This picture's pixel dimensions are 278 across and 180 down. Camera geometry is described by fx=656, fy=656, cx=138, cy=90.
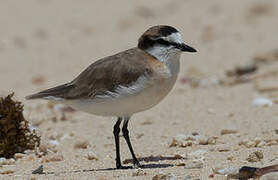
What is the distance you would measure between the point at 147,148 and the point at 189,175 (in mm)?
1972

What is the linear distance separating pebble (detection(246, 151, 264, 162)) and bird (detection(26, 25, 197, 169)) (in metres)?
1.07

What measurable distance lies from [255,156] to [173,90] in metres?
5.54

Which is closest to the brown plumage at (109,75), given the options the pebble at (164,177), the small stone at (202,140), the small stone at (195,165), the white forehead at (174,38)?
→ the white forehead at (174,38)

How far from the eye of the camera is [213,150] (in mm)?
7352

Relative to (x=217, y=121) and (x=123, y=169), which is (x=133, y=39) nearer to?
(x=217, y=121)

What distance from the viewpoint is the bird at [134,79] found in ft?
21.8

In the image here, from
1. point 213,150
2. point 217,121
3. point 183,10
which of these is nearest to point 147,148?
point 213,150

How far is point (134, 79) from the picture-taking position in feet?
21.9

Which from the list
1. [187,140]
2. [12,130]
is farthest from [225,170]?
[12,130]

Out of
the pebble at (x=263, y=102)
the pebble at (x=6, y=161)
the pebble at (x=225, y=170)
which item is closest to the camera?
the pebble at (x=225, y=170)

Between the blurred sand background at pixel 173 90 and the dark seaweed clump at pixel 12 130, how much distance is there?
252 millimetres

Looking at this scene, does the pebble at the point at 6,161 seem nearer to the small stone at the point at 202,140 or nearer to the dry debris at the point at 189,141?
the dry debris at the point at 189,141

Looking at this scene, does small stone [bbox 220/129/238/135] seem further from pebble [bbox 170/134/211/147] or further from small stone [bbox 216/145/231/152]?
small stone [bbox 216/145/231/152]

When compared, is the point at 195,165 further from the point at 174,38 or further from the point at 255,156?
the point at 174,38
